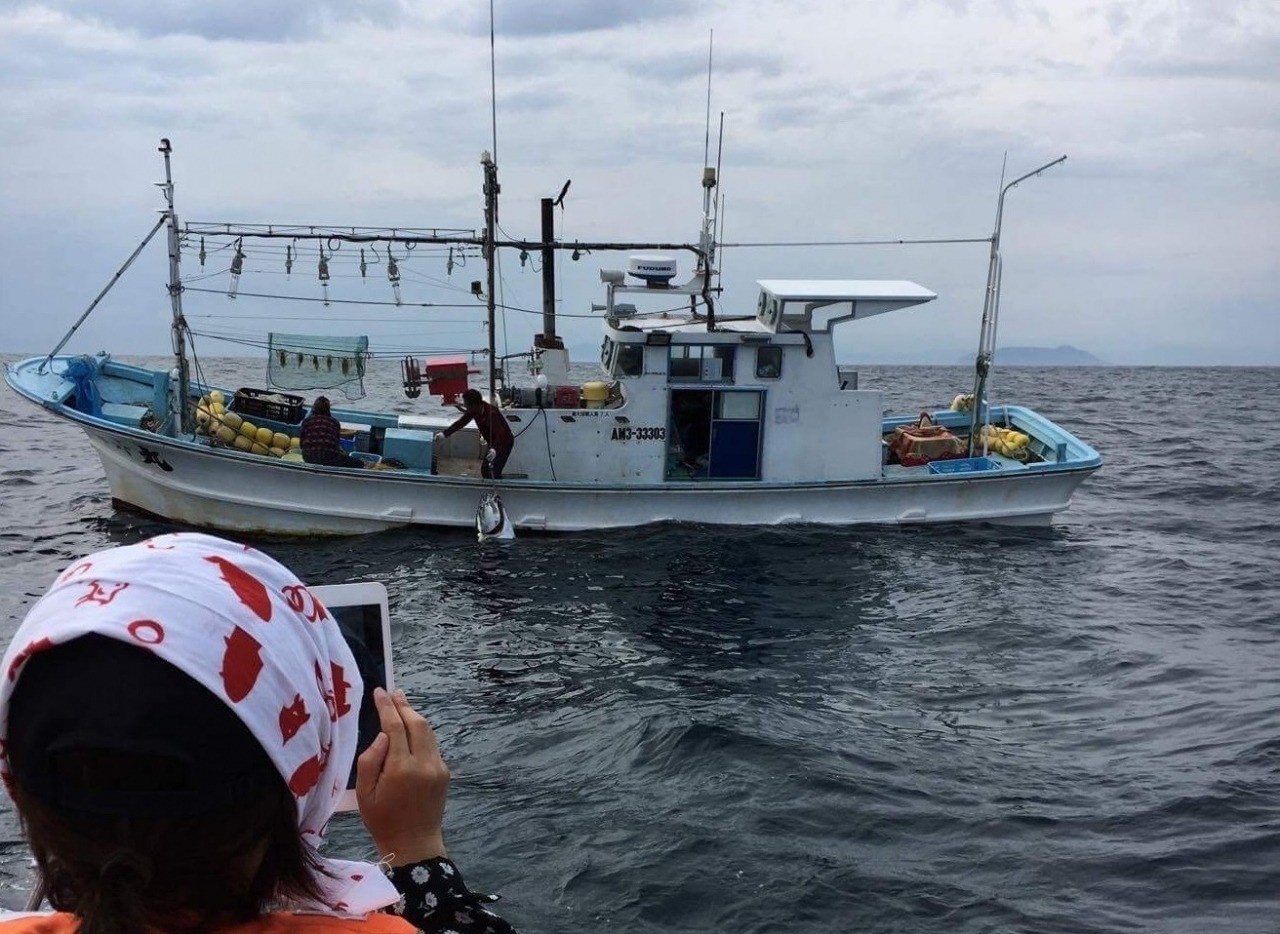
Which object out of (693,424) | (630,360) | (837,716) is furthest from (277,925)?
(693,424)

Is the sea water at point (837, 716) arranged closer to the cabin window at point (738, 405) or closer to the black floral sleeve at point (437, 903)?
the cabin window at point (738, 405)

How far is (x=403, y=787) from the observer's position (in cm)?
175

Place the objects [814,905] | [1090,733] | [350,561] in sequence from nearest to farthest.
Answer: [814,905] < [1090,733] < [350,561]

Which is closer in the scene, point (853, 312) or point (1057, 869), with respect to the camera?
point (1057, 869)

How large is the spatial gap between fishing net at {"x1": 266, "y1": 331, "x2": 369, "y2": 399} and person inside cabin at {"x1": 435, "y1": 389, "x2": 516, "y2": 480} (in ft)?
5.18

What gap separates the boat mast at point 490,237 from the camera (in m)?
14.4

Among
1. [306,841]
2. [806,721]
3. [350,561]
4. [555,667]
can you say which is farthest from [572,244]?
[306,841]

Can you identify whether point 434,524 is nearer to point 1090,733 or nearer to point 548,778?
point 548,778

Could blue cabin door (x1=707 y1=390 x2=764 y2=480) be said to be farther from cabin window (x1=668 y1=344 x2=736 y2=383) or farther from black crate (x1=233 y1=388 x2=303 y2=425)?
black crate (x1=233 y1=388 x2=303 y2=425)

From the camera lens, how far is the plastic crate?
15.7 m

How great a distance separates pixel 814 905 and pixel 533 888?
1.48 m

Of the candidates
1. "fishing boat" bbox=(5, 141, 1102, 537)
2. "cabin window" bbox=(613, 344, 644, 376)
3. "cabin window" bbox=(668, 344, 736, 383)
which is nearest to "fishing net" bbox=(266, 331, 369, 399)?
"fishing boat" bbox=(5, 141, 1102, 537)

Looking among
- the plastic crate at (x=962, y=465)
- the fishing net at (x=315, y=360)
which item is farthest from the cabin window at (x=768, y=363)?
the fishing net at (x=315, y=360)

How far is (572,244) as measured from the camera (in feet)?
50.4
